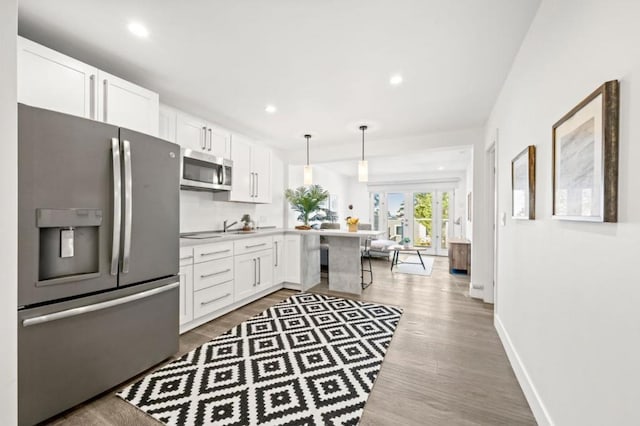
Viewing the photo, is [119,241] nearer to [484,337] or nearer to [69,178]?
[69,178]

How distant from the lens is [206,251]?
276 cm

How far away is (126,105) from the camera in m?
2.17

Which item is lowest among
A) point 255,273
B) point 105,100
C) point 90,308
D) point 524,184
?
point 255,273

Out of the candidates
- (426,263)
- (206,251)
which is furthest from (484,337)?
(426,263)

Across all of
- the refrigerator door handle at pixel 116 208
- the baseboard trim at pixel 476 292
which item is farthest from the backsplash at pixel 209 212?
the baseboard trim at pixel 476 292

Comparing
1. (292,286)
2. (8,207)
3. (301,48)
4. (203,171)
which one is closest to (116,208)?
(8,207)

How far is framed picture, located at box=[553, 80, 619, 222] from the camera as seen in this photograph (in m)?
0.88

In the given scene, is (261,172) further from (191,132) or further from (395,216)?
(395,216)

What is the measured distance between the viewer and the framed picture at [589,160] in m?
0.88

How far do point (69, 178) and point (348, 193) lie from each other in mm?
8230

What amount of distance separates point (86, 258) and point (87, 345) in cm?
53

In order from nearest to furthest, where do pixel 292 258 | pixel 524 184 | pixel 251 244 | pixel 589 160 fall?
pixel 589 160 < pixel 524 184 < pixel 251 244 < pixel 292 258

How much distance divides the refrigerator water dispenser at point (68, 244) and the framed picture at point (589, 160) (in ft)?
8.11

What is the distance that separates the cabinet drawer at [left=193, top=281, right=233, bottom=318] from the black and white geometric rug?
375 mm
